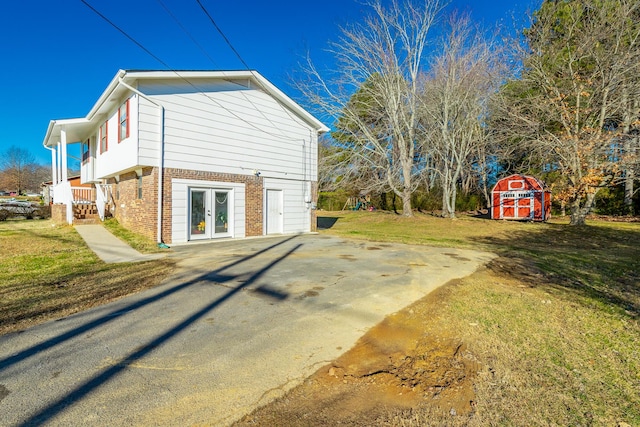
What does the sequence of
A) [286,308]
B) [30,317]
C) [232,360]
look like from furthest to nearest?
[286,308] < [30,317] < [232,360]

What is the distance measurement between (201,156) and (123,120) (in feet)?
10.1

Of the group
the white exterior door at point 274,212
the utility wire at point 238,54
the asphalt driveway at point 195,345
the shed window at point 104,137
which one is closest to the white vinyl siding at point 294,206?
the white exterior door at point 274,212

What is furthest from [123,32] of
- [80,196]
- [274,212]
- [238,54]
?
[80,196]

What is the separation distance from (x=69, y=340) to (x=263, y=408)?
2523 millimetres

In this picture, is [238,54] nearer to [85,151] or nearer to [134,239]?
[134,239]

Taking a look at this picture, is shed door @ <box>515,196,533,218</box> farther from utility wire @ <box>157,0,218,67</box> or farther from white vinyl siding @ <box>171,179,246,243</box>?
utility wire @ <box>157,0,218,67</box>

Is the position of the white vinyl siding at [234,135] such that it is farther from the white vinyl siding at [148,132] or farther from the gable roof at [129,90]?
the gable roof at [129,90]

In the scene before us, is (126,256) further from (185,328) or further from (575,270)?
(575,270)

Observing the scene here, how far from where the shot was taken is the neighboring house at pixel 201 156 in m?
10.6

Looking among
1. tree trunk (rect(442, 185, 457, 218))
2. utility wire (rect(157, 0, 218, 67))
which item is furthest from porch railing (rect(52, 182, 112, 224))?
tree trunk (rect(442, 185, 457, 218))

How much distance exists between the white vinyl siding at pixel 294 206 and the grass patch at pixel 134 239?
201 inches

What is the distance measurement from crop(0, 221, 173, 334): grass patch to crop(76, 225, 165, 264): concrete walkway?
0.95ft

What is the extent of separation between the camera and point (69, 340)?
139 inches

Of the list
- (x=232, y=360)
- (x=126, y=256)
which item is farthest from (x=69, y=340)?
(x=126, y=256)
